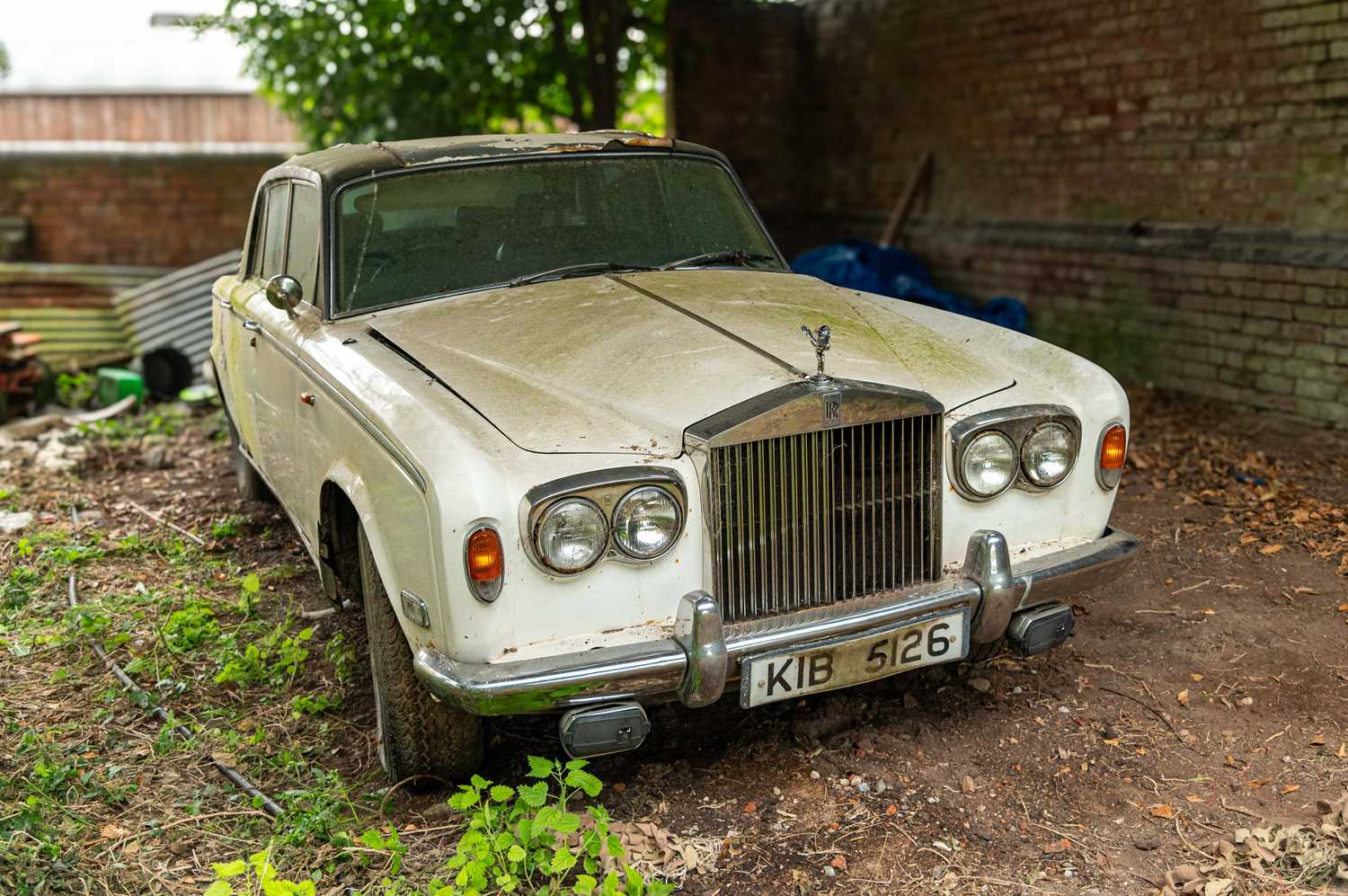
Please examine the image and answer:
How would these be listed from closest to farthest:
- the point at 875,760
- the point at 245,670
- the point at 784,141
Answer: the point at 875,760
the point at 245,670
the point at 784,141

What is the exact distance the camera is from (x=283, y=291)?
3.78 metres

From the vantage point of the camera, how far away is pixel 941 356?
11.3 ft

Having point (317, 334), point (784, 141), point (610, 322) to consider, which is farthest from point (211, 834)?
point (784, 141)

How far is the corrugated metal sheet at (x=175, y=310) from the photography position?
30.4ft

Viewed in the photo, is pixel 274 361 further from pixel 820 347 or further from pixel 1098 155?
pixel 1098 155

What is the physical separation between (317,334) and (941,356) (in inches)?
76.8

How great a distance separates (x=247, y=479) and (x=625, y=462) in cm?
373

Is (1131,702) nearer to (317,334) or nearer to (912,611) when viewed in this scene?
(912,611)

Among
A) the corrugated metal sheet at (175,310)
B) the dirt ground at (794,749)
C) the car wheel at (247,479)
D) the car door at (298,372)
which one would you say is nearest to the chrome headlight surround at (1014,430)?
the dirt ground at (794,749)

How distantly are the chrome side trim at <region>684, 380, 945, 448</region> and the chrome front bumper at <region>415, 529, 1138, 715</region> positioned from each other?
1.30ft

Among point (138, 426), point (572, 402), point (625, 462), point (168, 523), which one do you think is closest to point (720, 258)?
point (572, 402)

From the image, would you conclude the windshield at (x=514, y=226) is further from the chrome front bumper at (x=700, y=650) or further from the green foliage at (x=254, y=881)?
the green foliage at (x=254, y=881)

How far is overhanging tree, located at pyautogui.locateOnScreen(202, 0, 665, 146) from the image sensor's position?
31.3 ft

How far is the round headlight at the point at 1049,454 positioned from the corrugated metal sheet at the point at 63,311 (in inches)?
314
